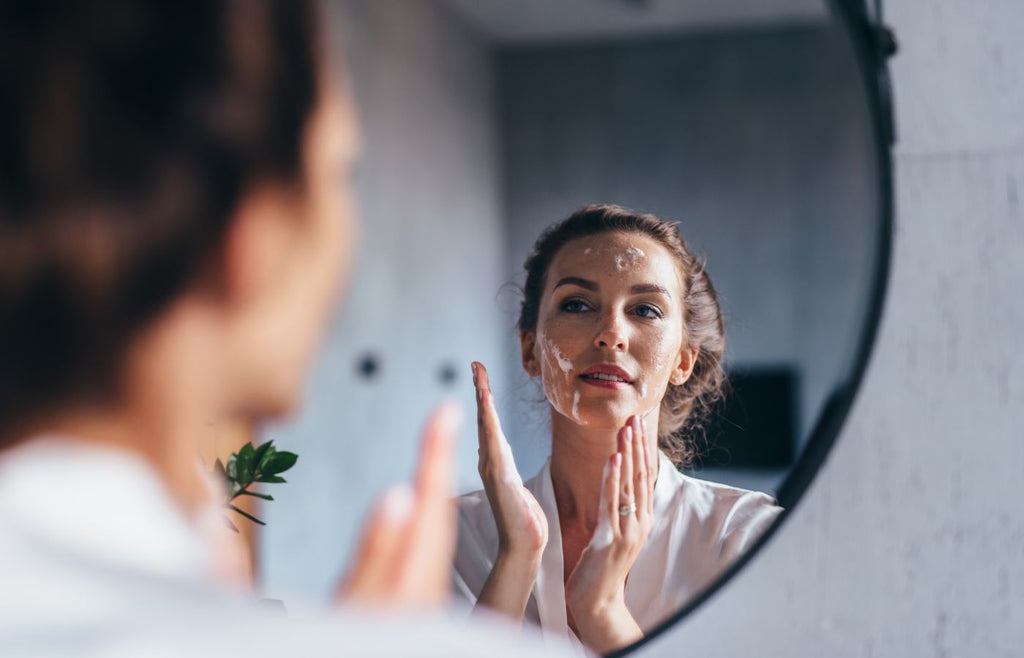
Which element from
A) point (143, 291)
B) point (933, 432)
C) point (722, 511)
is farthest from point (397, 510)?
point (933, 432)

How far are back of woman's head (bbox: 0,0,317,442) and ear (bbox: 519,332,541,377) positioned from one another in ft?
0.78

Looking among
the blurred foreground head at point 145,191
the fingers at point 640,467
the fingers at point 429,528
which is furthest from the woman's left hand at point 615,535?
the blurred foreground head at point 145,191

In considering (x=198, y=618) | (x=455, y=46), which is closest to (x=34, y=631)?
(x=198, y=618)

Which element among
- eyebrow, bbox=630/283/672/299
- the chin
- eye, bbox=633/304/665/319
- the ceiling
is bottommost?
the chin

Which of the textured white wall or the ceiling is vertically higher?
the ceiling

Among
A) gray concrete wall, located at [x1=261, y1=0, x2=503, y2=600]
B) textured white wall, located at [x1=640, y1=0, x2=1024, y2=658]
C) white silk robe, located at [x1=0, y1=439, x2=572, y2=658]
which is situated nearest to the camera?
white silk robe, located at [x1=0, y1=439, x2=572, y2=658]

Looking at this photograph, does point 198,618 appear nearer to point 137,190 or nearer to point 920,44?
point 137,190

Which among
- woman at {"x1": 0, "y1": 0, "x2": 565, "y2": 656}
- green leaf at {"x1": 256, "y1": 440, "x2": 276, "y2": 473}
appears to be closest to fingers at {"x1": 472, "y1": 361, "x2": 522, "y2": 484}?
green leaf at {"x1": 256, "y1": 440, "x2": 276, "y2": 473}

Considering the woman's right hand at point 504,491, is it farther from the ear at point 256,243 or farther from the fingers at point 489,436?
the ear at point 256,243

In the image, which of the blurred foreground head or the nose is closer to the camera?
the blurred foreground head

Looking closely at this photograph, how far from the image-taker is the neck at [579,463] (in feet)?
1.55

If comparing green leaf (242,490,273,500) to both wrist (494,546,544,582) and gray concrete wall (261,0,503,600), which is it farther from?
wrist (494,546,544,582)

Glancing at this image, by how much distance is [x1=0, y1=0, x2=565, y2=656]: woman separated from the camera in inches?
8.8

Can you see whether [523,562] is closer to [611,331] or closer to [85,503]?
[611,331]
